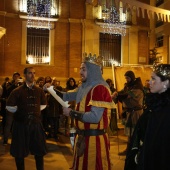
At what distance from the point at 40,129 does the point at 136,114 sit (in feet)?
10.4

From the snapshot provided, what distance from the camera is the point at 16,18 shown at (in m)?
18.5

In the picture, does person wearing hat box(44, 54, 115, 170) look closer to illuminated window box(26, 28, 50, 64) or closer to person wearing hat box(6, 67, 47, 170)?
person wearing hat box(6, 67, 47, 170)

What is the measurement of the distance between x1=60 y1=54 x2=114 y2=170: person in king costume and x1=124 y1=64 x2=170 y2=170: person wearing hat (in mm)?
706

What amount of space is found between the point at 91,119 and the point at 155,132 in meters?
1.00

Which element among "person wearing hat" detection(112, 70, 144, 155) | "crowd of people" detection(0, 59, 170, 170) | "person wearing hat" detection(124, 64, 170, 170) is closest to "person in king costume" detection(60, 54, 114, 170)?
"crowd of people" detection(0, 59, 170, 170)

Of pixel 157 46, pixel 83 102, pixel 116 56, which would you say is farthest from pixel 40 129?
pixel 157 46

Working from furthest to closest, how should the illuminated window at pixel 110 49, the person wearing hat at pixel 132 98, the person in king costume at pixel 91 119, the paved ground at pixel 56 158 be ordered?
the illuminated window at pixel 110 49 < the person wearing hat at pixel 132 98 < the paved ground at pixel 56 158 < the person in king costume at pixel 91 119

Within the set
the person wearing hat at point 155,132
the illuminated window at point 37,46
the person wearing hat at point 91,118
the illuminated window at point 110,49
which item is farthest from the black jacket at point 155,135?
the illuminated window at point 110,49

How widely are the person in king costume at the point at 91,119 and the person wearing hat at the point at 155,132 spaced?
0.71 meters

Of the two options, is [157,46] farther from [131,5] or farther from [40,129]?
[40,129]

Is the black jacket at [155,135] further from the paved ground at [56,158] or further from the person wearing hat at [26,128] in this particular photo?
the paved ground at [56,158]

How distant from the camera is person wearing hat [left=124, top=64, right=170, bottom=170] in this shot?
298 cm

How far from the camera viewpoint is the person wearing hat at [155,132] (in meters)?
2.98

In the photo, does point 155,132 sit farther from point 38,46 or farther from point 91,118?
point 38,46
